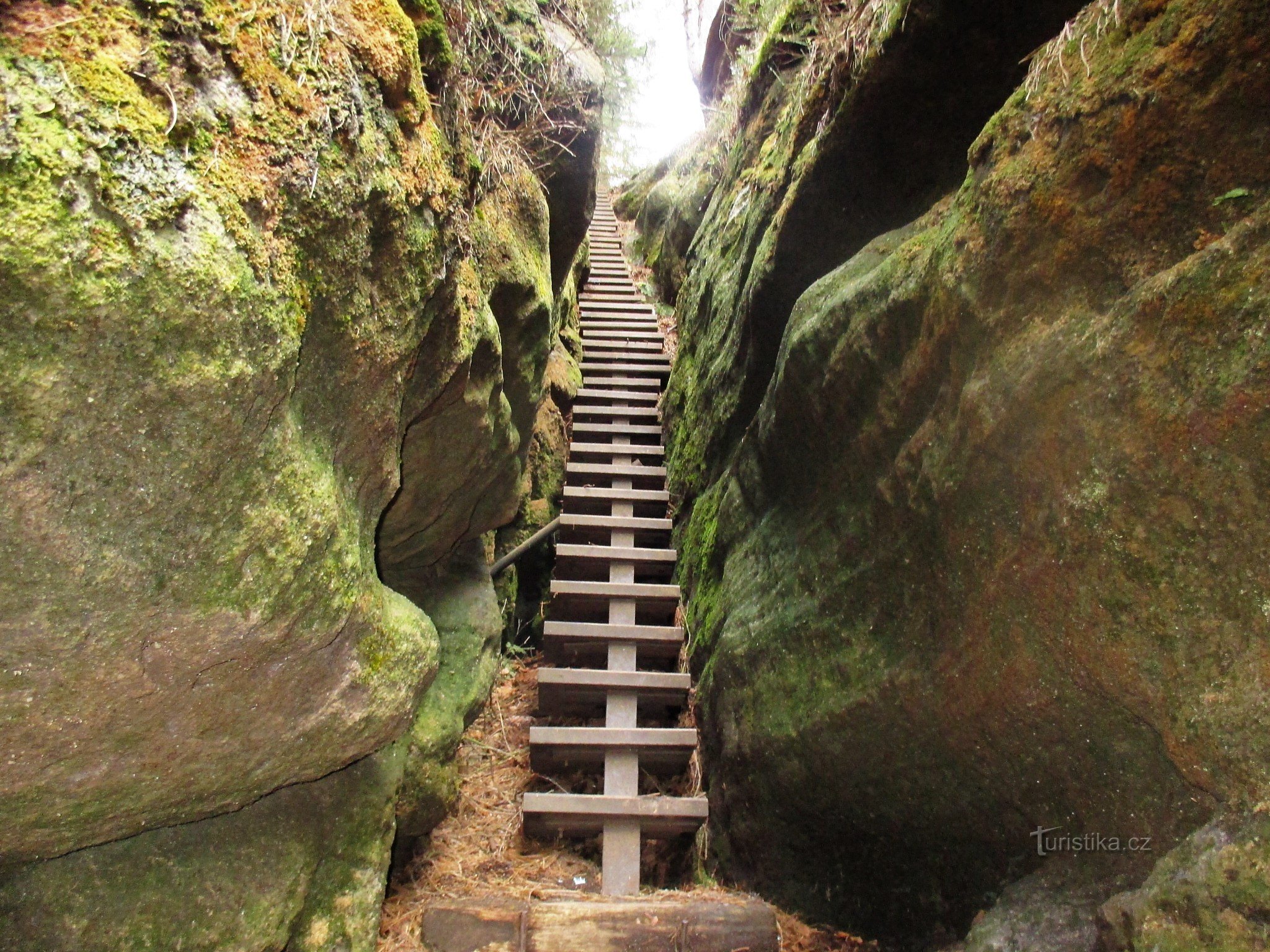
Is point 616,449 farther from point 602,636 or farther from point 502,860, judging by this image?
point 502,860

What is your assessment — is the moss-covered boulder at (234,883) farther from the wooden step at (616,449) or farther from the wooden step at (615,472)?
the wooden step at (616,449)

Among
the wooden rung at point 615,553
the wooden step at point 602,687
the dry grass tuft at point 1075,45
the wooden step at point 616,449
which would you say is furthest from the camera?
the wooden step at point 616,449

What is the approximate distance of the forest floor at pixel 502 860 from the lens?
284cm

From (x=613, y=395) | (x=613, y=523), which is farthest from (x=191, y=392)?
(x=613, y=395)

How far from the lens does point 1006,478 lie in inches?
83.0

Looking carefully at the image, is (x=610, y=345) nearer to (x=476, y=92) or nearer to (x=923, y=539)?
(x=476, y=92)

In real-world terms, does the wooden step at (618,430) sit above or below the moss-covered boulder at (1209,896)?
above

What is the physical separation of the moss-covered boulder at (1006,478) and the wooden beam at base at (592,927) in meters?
0.25

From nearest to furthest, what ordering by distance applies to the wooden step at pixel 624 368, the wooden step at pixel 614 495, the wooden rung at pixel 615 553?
the wooden rung at pixel 615 553 < the wooden step at pixel 614 495 < the wooden step at pixel 624 368

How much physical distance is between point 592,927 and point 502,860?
0.75 m

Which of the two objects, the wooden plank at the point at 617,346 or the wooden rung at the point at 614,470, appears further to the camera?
the wooden plank at the point at 617,346

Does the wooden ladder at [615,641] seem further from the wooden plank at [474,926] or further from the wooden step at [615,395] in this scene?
the wooden plank at [474,926]

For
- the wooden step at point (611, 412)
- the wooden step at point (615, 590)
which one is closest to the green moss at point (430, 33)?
the wooden step at point (615, 590)

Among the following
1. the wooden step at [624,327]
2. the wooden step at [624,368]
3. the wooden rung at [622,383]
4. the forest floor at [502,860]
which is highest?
the wooden step at [624,327]
